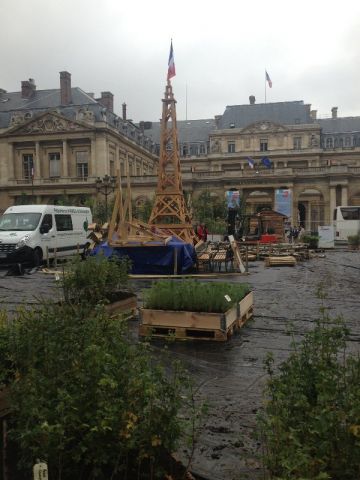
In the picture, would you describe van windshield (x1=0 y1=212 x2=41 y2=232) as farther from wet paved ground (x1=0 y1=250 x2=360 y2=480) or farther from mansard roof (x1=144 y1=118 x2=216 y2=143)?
mansard roof (x1=144 y1=118 x2=216 y2=143)

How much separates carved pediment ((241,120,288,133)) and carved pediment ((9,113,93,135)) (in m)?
28.2

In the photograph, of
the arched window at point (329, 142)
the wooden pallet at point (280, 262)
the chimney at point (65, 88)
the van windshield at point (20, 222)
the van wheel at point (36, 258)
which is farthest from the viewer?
the arched window at point (329, 142)

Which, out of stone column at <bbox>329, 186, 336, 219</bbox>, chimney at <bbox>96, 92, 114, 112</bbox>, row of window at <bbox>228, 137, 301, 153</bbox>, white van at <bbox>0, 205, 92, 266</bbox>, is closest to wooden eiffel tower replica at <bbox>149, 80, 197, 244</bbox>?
white van at <bbox>0, 205, 92, 266</bbox>

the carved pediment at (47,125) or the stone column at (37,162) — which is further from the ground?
the carved pediment at (47,125)

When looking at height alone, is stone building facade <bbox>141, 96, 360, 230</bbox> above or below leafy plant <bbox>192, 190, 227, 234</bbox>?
above

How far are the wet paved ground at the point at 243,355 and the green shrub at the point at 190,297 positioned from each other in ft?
1.85

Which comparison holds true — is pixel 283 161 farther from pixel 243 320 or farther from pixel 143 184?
pixel 243 320

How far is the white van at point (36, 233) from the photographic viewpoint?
60.4 ft

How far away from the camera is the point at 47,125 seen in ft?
183

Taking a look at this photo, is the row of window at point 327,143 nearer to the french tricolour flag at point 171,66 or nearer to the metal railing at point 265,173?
the metal railing at point 265,173

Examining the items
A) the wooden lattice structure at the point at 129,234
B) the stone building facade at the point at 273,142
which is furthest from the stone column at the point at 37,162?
the wooden lattice structure at the point at 129,234

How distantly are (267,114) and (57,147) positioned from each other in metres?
34.7

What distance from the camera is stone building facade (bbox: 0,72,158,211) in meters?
55.0

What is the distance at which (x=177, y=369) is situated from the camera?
10.6 ft
